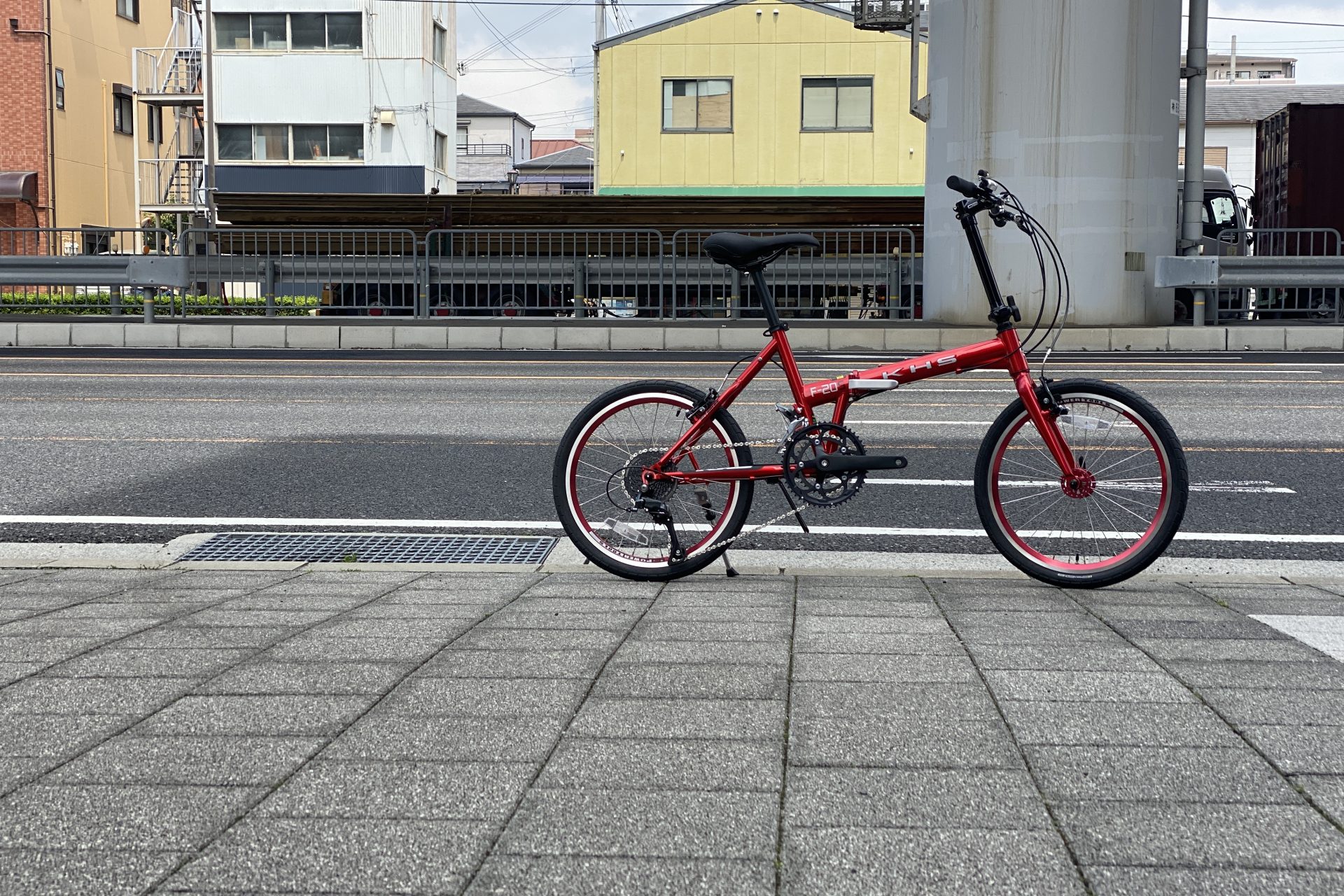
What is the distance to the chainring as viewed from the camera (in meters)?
4.68

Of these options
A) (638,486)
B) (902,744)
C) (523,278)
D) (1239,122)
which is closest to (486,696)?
(902,744)

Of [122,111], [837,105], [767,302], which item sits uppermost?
[122,111]

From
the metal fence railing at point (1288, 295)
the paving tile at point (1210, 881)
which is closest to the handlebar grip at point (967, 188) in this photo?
the paving tile at point (1210, 881)

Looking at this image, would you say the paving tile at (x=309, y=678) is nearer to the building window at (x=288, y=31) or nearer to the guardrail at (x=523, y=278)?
the guardrail at (x=523, y=278)

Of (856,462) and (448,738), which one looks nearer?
(448,738)

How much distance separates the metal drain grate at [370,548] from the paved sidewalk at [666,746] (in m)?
0.88

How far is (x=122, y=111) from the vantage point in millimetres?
42906

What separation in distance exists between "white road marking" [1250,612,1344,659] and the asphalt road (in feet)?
4.29

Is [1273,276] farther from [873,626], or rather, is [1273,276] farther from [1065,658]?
[1065,658]

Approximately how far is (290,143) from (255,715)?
1622 inches

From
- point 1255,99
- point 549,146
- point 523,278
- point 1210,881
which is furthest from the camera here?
point 549,146

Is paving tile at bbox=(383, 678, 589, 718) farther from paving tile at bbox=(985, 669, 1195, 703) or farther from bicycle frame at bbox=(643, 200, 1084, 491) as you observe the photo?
bicycle frame at bbox=(643, 200, 1084, 491)

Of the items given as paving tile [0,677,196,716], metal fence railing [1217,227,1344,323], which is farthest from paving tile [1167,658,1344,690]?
metal fence railing [1217,227,1344,323]

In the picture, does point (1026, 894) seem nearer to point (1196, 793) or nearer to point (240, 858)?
point (1196, 793)
